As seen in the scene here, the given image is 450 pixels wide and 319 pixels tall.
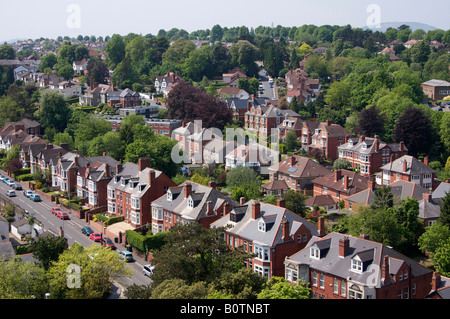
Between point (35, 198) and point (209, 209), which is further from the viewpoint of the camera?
point (35, 198)

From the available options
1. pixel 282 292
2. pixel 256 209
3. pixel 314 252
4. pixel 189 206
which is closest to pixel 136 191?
pixel 189 206

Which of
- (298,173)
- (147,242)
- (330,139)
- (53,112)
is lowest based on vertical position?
(147,242)

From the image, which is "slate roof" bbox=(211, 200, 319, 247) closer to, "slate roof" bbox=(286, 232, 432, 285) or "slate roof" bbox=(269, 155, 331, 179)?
"slate roof" bbox=(286, 232, 432, 285)

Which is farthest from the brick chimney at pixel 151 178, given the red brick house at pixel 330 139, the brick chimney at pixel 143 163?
the red brick house at pixel 330 139

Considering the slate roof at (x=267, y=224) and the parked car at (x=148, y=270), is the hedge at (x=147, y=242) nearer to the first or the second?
the parked car at (x=148, y=270)

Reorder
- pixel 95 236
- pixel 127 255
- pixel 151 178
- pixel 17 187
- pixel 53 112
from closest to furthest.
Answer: pixel 127 255
pixel 95 236
pixel 151 178
pixel 17 187
pixel 53 112

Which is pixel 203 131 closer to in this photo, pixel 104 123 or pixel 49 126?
pixel 104 123

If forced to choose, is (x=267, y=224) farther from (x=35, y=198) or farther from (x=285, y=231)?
(x=35, y=198)
